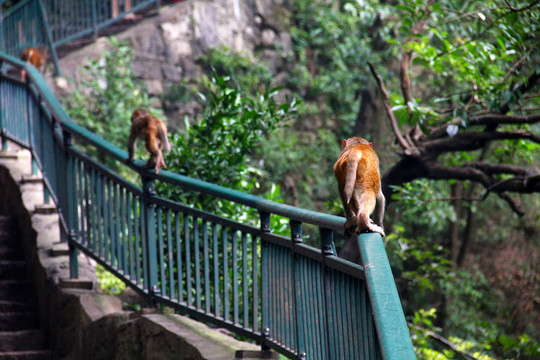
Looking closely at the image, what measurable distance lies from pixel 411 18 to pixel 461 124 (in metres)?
1.04

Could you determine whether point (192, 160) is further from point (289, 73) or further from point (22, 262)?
point (289, 73)

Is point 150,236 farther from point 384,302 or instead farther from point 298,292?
point 384,302

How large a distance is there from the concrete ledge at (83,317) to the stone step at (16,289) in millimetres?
146

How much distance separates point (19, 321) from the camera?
216 inches

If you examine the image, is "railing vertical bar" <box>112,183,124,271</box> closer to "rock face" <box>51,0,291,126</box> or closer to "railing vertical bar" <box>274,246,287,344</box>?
"railing vertical bar" <box>274,246,287,344</box>

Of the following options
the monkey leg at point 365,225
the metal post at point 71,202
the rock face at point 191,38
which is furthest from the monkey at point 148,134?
the rock face at point 191,38

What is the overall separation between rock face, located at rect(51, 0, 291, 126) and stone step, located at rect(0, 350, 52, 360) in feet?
24.3

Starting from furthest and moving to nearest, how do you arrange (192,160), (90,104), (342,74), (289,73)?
1. (289,73)
2. (342,74)
3. (90,104)
4. (192,160)

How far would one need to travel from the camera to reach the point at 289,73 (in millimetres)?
15727

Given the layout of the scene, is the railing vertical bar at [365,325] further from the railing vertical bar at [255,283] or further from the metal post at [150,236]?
the metal post at [150,236]

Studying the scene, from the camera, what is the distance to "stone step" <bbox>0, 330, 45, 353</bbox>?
5.07 metres

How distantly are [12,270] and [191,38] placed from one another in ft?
29.7

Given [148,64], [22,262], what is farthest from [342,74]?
[22,262]

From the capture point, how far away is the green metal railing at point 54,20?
11.4 m
